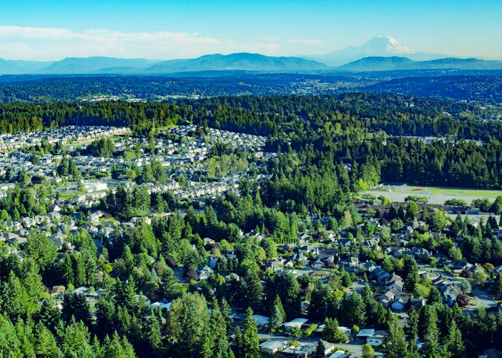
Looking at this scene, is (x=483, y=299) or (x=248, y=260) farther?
(x=248, y=260)

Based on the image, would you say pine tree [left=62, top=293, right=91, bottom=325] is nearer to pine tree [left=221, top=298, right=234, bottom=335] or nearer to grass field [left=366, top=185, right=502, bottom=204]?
pine tree [left=221, top=298, right=234, bottom=335]

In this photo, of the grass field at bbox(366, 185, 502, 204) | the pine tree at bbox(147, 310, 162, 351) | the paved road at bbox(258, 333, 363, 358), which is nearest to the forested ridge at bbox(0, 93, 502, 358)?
the pine tree at bbox(147, 310, 162, 351)

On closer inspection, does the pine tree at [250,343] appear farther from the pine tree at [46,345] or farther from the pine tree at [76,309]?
the pine tree at [76,309]

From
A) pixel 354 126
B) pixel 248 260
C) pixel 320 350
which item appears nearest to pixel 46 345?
pixel 320 350

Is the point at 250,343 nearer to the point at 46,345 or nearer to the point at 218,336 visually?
the point at 218,336

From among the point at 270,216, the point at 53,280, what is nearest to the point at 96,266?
the point at 53,280

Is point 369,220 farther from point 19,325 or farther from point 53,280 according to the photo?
point 19,325

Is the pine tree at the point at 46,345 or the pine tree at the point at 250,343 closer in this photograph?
the pine tree at the point at 46,345

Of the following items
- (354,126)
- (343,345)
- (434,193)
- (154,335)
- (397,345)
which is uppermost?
(354,126)


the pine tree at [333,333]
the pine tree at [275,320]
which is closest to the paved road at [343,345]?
the pine tree at [333,333]
